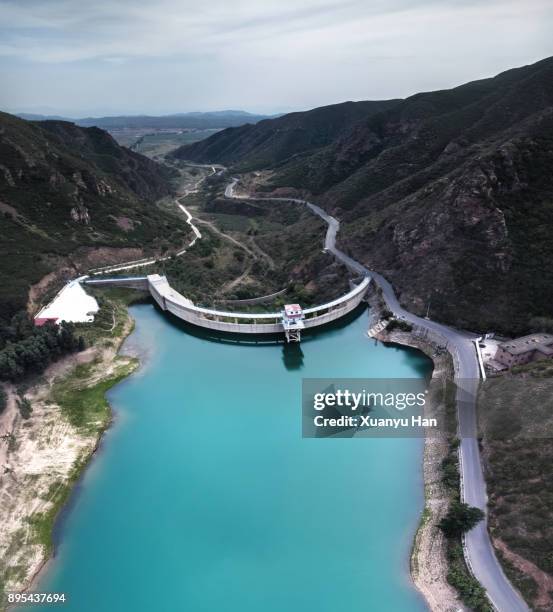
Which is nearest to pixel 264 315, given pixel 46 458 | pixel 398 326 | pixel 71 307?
pixel 398 326

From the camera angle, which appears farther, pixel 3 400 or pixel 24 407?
pixel 24 407

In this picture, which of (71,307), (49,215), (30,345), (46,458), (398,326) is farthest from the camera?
(49,215)

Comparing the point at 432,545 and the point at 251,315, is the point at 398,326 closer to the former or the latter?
the point at 251,315

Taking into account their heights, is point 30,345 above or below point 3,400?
above

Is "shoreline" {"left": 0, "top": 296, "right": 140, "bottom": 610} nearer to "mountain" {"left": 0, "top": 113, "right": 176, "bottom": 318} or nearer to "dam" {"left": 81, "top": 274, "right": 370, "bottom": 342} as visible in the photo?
"dam" {"left": 81, "top": 274, "right": 370, "bottom": 342}

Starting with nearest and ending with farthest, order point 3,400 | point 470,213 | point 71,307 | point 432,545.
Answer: point 432,545
point 3,400
point 71,307
point 470,213

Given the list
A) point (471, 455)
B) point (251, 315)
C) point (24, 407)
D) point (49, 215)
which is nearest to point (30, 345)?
point (24, 407)

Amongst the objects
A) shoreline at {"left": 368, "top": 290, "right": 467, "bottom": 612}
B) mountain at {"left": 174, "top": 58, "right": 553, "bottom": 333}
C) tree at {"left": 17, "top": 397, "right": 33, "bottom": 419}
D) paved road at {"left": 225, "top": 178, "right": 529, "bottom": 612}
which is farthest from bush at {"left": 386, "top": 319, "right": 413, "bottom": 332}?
tree at {"left": 17, "top": 397, "right": 33, "bottom": 419}
